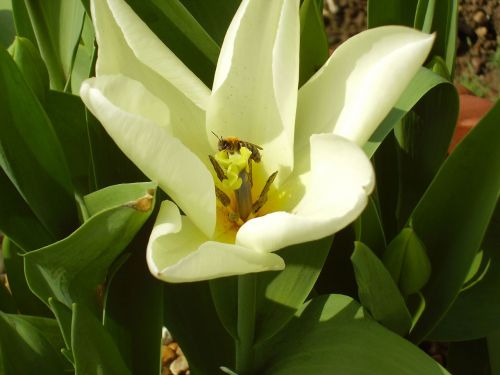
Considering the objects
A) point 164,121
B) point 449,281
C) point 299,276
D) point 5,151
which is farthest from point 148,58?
point 449,281

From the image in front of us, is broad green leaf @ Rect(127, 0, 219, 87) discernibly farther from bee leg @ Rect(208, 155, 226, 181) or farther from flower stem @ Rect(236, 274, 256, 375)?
flower stem @ Rect(236, 274, 256, 375)

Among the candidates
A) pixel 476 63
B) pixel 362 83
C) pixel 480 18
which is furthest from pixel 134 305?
pixel 480 18

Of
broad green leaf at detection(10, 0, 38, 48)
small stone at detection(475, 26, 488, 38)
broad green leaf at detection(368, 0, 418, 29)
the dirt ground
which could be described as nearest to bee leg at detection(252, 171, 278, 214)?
broad green leaf at detection(368, 0, 418, 29)

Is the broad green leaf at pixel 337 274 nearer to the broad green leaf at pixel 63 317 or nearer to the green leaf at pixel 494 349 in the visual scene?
the green leaf at pixel 494 349

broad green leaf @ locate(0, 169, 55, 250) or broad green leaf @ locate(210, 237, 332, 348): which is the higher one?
broad green leaf @ locate(0, 169, 55, 250)

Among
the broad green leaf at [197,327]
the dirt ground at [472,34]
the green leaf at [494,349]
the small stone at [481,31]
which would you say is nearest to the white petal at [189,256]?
the broad green leaf at [197,327]
